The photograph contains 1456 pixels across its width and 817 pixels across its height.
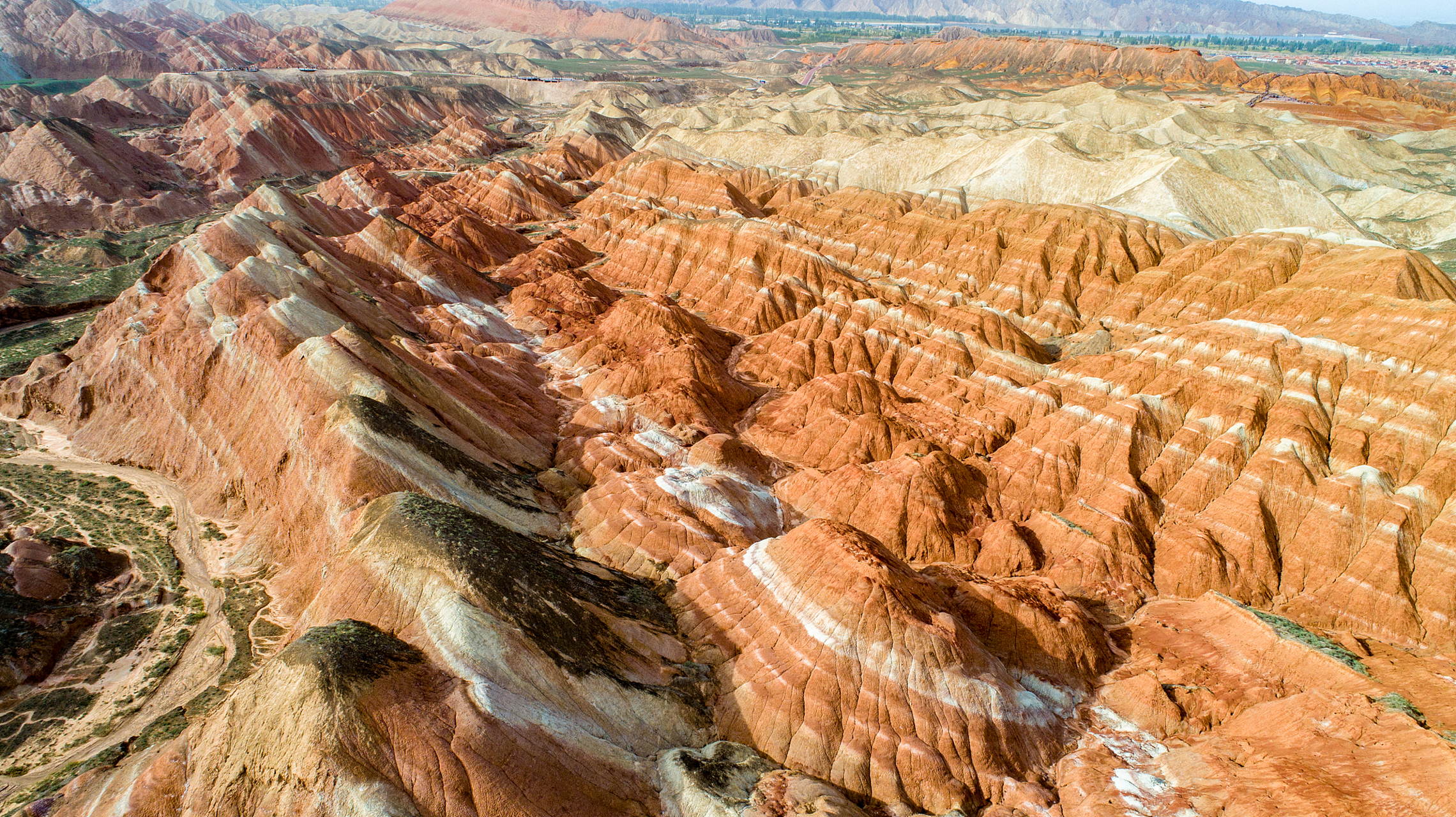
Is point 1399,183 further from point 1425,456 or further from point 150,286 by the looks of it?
point 150,286

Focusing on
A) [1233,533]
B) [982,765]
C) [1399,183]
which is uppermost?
[1399,183]

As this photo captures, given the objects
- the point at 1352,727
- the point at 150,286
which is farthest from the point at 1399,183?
the point at 150,286

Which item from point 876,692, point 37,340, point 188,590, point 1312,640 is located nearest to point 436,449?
point 188,590

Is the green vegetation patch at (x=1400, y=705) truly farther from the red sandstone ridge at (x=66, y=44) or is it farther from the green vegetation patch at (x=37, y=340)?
the red sandstone ridge at (x=66, y=44)

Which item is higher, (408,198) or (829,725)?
(408,198)

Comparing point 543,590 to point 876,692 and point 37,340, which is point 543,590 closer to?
point 876,692

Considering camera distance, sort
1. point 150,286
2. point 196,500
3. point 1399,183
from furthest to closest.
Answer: point 1399,183 < point 150,286 < point 196,500

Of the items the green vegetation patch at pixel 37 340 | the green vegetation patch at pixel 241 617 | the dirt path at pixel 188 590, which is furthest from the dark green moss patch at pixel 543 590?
the green vegetation patch at pixel 37 340

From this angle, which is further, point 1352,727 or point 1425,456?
point 1425,456
